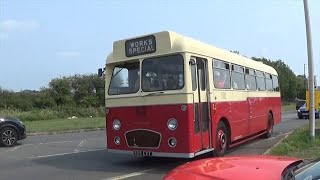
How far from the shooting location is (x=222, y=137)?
1269 cm

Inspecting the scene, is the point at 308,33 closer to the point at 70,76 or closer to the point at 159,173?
the point at 159,173

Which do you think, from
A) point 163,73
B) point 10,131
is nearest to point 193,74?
point 163,73

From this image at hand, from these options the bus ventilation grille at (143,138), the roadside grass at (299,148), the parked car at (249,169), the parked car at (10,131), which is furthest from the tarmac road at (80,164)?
the parked car at (249,169)

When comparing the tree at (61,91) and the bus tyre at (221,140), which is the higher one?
the tree at (61,91)

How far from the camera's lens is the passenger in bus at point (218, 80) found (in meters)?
12.6

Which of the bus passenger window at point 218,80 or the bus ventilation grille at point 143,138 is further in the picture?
the bus passenger window at point 218,80

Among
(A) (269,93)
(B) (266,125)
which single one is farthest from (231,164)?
(A) (269,93)

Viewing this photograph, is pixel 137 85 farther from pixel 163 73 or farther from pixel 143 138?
pixel 143 138

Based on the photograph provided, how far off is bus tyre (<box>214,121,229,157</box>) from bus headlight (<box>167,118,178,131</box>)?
1.82m

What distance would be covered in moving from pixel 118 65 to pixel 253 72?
665 centimetres

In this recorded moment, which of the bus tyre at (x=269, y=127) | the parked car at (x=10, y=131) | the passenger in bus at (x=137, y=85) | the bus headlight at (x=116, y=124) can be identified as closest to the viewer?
the passenger in bus at (x=137, y=85)

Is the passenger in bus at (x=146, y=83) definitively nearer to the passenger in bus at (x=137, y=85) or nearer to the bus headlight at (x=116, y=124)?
the passenger in bus at (x=137, y=85)

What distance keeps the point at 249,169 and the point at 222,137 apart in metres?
8.03

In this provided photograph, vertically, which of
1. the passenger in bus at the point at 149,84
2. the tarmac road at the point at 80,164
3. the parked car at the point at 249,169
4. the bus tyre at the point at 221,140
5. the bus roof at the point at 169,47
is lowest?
the tarmac road at the point at 80,164
